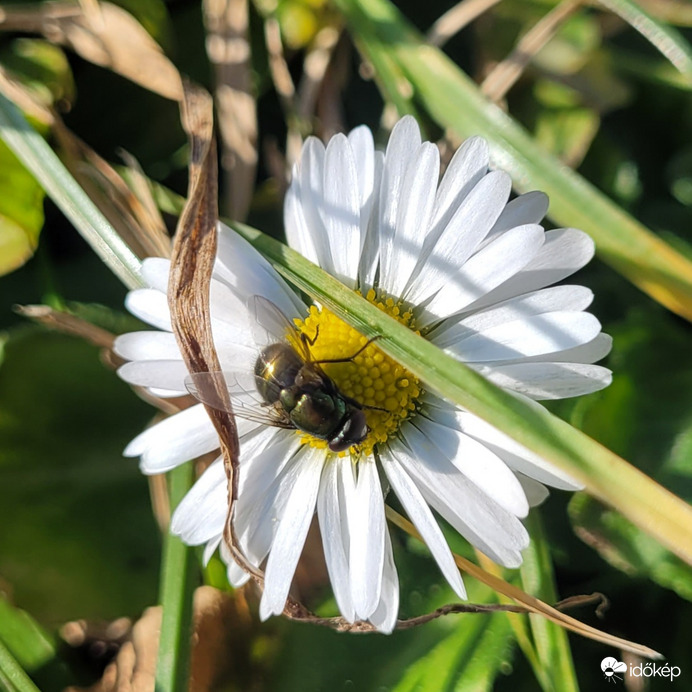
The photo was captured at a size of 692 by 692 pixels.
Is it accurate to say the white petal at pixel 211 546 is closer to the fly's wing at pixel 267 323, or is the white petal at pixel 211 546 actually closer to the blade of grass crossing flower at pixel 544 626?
the fly's wing at pixel 267 323

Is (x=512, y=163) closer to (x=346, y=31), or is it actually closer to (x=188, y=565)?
(x=346, y=31)

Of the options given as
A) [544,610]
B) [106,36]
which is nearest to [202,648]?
[544,610]

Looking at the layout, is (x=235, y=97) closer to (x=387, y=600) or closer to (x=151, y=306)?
(x=151, y=306)

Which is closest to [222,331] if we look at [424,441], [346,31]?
[424,441]

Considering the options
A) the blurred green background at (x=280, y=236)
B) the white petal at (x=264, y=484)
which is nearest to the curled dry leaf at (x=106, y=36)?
the blurred green background at (x=280, y=236)

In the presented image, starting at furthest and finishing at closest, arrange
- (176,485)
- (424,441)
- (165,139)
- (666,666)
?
(165,139) < (666,666) < (176,485) < (424,441)

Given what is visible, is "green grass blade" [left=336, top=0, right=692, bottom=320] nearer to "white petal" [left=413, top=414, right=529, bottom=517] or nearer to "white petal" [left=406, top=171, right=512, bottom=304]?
"white petal" [left=406, top=171, right=512, bottom=304]
